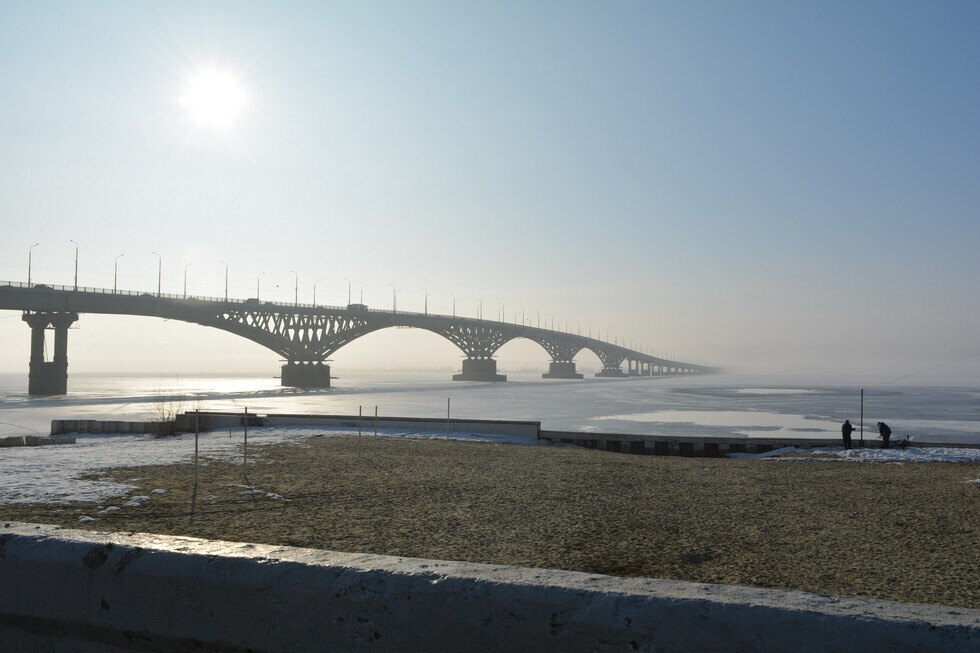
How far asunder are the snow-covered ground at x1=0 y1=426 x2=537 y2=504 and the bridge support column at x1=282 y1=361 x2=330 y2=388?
78.5 m

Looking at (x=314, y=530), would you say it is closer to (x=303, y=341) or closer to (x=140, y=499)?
(x=140, y=499)

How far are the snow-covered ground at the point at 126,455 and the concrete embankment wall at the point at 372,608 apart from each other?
7477mm

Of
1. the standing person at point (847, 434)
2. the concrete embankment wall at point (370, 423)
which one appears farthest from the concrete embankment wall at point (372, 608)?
the standing person at point (847, 434)

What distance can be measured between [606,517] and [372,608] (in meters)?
6.88

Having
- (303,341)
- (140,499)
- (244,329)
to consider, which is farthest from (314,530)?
(303,341)

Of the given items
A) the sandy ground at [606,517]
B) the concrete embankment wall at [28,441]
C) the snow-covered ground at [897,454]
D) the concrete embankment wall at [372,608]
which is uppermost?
the concrete embankment wall at [372,608]

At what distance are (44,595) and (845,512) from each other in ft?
32.8

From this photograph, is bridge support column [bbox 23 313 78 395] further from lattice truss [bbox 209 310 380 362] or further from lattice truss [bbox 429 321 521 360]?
lattice truss [bbox 429 321 521 360]

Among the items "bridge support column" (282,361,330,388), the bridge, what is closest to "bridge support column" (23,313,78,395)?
the bridge

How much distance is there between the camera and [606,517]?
9117mm

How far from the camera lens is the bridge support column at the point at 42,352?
78.2 meters

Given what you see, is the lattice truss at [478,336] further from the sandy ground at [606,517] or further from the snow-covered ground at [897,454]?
the sandy ground at [606,517]

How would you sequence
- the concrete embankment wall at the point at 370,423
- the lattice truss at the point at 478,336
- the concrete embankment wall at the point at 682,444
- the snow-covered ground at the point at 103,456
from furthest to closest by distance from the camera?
the lattice truss at the point at 478,336 < the concrete embankment wall at the point at 370,423 < the concrete embankment wall at the point at 682,444 < the snow-covered ground at the point at 103,456

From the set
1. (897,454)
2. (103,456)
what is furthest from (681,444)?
(103,456)
